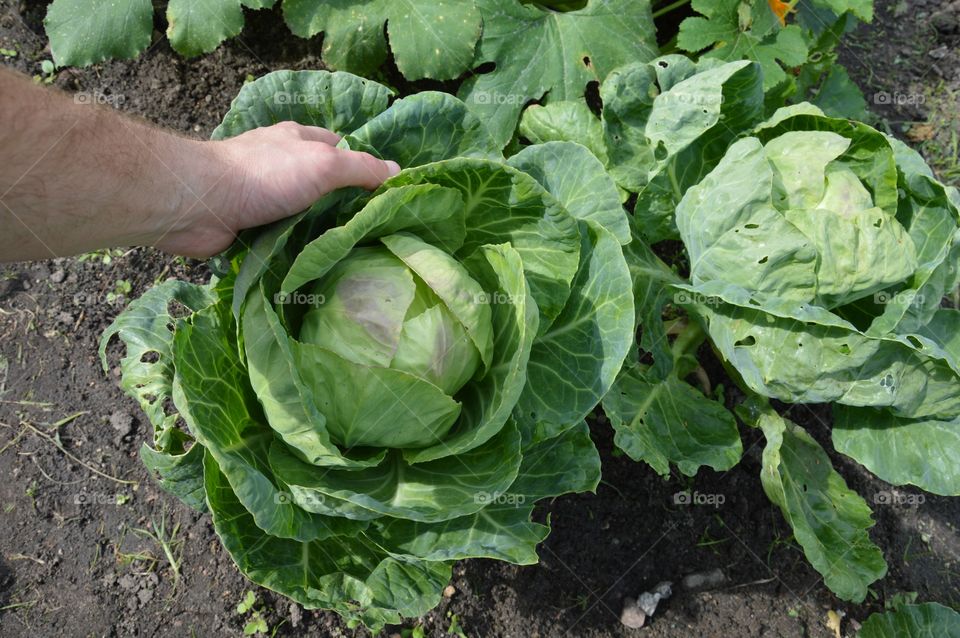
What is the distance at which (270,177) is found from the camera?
2.51 metres

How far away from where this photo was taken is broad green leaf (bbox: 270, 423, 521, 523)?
8.02 ft

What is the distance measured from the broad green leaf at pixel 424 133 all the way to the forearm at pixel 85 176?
600 mm

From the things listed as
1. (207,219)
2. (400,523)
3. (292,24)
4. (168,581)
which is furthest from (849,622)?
(292,24)

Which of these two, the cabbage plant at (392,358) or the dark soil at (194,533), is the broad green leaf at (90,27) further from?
the cabbage plant at (392,358)

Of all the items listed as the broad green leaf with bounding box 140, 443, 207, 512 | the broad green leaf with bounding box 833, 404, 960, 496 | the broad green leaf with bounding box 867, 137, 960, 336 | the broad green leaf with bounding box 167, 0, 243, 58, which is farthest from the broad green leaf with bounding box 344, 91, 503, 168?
the broad green leaf with bounding box 833, 404, 960, 496

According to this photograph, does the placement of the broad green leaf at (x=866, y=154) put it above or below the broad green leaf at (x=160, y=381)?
above

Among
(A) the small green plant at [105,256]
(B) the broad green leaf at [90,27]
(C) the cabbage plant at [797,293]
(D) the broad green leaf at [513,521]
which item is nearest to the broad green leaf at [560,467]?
(D) the broad green leaf at [513,521]

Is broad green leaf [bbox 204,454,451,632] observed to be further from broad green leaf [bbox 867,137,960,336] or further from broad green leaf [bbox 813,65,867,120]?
broad green leaf [bbox 813,65,867,120]

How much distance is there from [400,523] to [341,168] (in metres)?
1.31

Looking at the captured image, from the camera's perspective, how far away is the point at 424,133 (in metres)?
2.91

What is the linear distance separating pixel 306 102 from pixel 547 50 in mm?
1635

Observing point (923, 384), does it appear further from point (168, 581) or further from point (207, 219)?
point (168, 581)

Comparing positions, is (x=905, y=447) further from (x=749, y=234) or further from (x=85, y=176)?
(x=85, y=176)

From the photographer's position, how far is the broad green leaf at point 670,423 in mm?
3158
